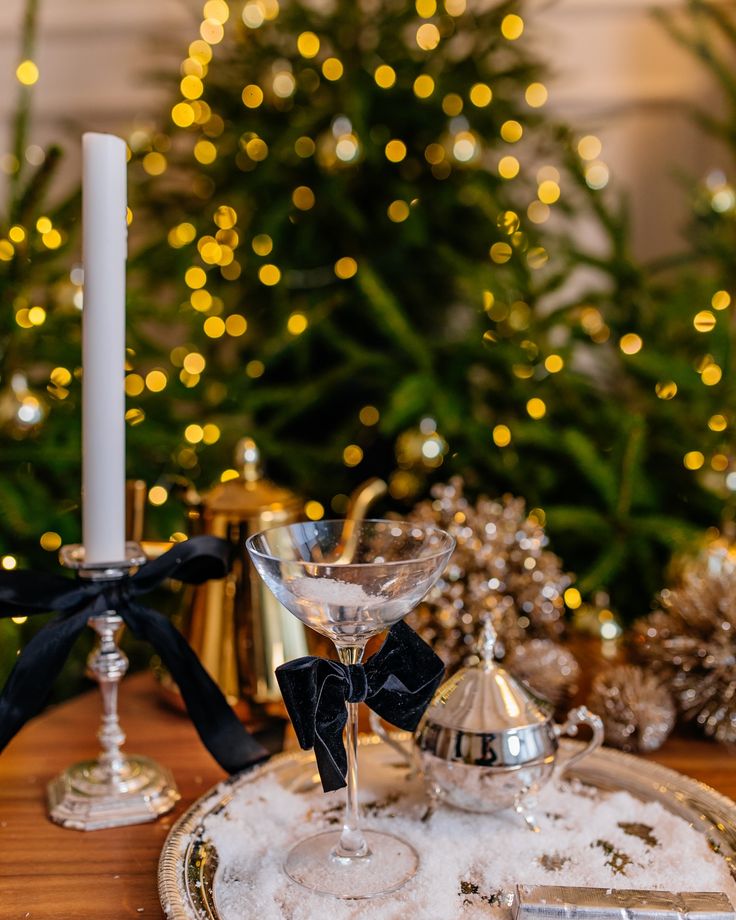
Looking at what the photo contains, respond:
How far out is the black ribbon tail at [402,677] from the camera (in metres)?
0.55

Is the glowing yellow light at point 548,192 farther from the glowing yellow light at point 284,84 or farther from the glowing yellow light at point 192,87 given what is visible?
the glowing yellow light at point 192,87

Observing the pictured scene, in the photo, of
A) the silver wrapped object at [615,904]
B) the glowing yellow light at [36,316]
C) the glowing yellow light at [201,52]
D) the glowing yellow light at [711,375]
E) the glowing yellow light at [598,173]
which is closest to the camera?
the silver wrapped object at [615,904]

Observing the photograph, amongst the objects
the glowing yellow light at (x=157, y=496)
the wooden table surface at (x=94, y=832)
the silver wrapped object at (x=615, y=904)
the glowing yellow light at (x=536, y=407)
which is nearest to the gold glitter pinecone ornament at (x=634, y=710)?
the wooden table surface at (x=94, y=832)

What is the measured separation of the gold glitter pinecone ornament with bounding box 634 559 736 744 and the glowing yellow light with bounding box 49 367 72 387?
0.72 meters

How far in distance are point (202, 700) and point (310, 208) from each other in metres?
0.89

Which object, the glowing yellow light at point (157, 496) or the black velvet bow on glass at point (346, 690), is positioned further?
the glowing yellow light at point (157, 496)

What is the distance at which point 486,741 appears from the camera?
581 millimetres

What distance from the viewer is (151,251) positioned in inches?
44.4

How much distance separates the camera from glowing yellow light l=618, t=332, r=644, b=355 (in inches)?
46.6

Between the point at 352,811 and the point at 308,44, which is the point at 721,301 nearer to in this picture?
the point at 308,44

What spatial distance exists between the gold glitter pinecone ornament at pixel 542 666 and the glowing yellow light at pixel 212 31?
1080mm

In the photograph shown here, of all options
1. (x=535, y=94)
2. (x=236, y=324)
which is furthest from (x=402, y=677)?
(x=535, y=94)

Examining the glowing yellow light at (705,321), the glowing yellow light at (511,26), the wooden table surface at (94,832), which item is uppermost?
the glowing yellow light at (511,26)

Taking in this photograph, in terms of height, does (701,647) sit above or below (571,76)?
below
